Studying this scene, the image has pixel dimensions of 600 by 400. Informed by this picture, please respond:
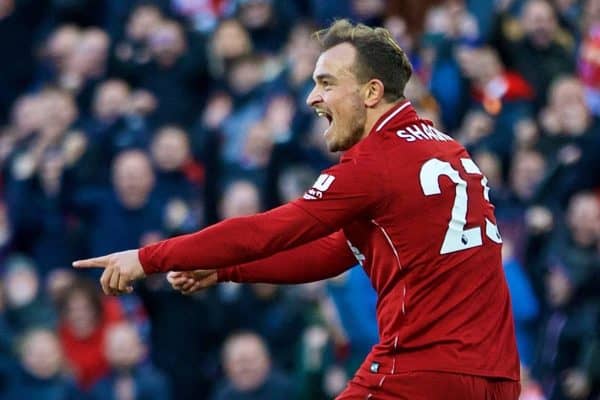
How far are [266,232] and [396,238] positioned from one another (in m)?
0.50

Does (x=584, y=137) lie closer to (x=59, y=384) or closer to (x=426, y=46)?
(x=426, y=46)

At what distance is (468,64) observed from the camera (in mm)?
12062

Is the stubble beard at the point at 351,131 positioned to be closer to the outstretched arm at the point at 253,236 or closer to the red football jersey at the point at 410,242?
the red football jersey at the point at 410,242

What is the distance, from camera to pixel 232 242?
246 inches

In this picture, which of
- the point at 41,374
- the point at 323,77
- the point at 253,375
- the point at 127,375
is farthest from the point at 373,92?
the point at 41,374

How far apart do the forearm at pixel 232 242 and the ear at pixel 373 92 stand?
538 mm

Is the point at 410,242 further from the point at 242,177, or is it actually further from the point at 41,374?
the point at 242,177

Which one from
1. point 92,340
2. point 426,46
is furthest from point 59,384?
point 426,46

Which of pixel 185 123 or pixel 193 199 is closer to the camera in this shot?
pixel 193 199

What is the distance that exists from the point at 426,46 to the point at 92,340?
3.38 meters

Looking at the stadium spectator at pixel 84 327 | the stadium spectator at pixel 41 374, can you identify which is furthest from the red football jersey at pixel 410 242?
the stadium spectator at pixel 84 327

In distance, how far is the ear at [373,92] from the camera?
21.2 ft

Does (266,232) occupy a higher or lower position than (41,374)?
higher

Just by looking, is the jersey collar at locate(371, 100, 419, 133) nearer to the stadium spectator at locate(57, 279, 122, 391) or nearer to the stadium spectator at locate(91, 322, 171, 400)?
the stadium spectator at locate(91, 322, 171, 400)
